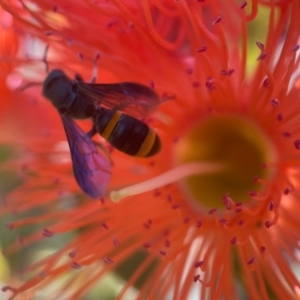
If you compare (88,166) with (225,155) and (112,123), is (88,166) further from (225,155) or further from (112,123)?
(225,155)

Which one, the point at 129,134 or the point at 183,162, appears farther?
the point at 183,162

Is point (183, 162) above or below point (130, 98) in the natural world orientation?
below

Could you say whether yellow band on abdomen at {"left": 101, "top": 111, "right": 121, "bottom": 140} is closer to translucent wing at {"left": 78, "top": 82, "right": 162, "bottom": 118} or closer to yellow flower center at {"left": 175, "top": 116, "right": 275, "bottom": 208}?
translucent wing at {"left": 78, "top": 82, "right": 162, "bottom": 118}

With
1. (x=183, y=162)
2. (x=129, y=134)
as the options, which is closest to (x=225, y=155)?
(x=183, y=162)

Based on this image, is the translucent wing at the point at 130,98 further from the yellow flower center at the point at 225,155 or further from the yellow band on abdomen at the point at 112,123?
the yellow flower center at the point at 225,155

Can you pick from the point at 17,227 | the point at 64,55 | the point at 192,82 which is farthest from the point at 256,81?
the point at 17,227

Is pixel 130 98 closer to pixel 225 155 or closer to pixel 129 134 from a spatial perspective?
pixel 129 134
